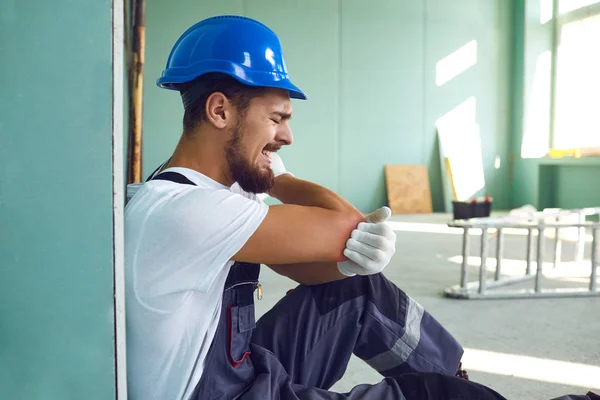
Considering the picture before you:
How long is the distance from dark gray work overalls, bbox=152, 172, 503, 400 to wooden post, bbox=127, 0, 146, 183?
14.2 feet

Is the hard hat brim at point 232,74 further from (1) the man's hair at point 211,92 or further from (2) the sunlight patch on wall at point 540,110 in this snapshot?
(2) the sunlight patch on wall at point 540,110

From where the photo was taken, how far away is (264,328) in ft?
5.70

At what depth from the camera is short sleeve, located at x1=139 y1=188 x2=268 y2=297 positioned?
1.21 meters

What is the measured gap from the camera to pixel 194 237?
1212mm

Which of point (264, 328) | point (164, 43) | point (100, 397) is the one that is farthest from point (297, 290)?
point (164, 43)

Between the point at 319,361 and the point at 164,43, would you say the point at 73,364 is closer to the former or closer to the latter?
the point at 319,361

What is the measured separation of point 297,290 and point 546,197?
9.37 metres

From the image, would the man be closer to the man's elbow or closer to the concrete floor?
the man's elbow

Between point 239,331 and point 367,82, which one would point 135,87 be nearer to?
point 239,331

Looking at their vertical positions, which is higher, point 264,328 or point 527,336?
point 264,328

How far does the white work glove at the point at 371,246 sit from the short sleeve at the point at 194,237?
27 centimetres

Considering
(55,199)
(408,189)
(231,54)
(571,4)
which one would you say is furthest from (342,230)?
(571,4)

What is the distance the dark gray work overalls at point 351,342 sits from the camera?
1.54m

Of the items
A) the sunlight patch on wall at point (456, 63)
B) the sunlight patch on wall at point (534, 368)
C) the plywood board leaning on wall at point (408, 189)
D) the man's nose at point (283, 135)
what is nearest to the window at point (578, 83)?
the sunlight patch on wall at point (456, 63)
